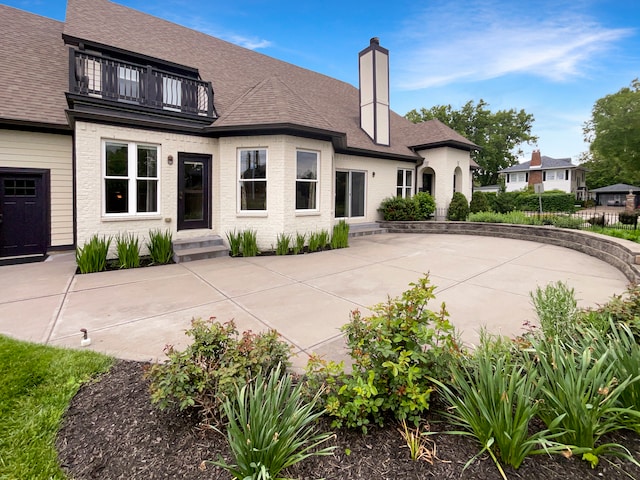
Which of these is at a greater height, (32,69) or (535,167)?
(535,167)

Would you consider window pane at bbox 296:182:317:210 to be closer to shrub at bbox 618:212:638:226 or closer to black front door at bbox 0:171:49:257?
black front door at bbox 0:171:49:257

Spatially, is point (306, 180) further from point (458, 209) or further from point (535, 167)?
point (535, 167)

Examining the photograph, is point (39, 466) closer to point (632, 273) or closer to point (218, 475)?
point (218, 475)

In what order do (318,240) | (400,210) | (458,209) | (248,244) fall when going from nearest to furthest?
1. (248,244)
2. (318,240)
3. (400,210)
4. (458,209)

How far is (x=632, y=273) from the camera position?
235 inches

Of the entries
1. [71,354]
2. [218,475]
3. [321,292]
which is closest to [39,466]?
[218,475]

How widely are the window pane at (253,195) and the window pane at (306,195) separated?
3.49 feet

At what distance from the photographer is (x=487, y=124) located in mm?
42844

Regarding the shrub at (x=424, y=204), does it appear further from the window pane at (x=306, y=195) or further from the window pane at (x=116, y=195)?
the window pane at (x=116, y=195)

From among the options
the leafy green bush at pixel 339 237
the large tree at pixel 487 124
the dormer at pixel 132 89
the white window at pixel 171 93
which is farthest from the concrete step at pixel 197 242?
the large tree at pixel 487 124

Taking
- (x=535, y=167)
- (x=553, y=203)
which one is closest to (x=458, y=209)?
(x=553, y=203)

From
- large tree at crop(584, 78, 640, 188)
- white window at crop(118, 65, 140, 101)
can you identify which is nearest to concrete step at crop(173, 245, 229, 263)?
white window at crop(118, 65, 140, 101)

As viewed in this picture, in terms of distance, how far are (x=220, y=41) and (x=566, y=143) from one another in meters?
63.0

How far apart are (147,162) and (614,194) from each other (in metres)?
58.1
